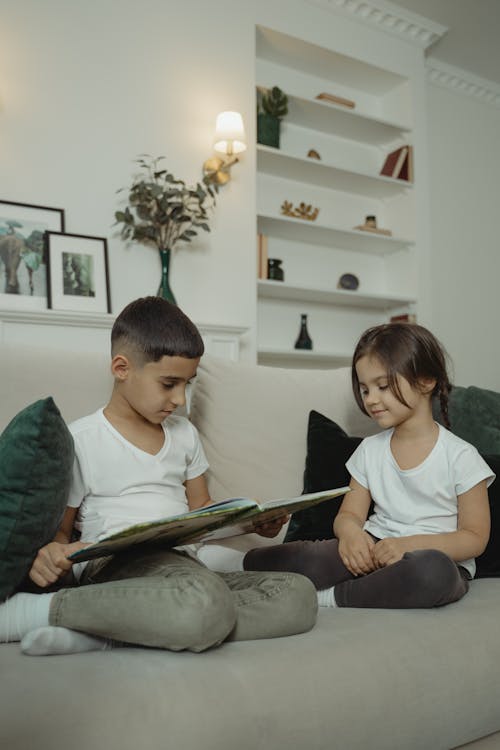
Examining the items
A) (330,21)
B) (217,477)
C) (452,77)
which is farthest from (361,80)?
(217,477)

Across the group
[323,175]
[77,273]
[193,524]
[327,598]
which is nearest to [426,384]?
[327,598]

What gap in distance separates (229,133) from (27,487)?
9.31 feet

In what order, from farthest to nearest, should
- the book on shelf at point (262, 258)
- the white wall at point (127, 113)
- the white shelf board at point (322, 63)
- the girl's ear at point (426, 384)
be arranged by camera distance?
the white shelf board at point (322, 63) → the book on shelf at point (262, 258) → the white wall at point (127, 113) → the girl's ear at point (426, 384)

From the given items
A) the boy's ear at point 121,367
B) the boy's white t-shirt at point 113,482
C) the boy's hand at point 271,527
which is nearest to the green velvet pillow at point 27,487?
the boy's white t-shirt at point 113,482

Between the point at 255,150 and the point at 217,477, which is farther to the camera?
the point at 255,150

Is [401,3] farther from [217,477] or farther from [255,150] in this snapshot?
[217,477]

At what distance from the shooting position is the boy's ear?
1.43 m

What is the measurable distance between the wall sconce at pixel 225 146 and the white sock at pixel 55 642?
2847 mm

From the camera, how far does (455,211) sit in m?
4.94

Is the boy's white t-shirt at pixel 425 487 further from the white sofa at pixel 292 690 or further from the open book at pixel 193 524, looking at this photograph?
the open book at pixel 193 524

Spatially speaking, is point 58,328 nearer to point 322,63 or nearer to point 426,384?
point 426,384

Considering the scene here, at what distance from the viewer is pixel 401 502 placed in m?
1.47

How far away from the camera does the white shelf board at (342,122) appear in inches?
161

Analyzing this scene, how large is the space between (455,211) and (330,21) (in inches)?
63.3
